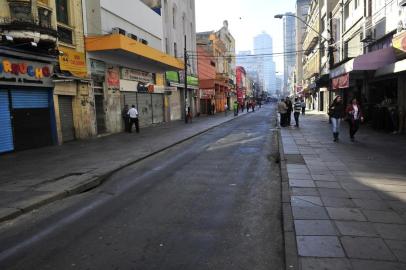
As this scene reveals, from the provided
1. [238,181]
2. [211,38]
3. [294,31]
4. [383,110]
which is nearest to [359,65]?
[383,110]

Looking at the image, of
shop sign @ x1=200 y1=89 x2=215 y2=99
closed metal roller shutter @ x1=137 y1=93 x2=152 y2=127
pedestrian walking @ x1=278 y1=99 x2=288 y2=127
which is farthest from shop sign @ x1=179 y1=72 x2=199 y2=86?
pedestrian walking @ x1=278 y1=99 x2=288 y2=127

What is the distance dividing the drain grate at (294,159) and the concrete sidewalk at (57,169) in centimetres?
461

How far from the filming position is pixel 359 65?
1912 centimetres

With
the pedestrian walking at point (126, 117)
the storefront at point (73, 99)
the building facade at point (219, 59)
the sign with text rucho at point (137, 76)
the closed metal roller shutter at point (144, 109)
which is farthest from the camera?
the building facade at point (219, 59)

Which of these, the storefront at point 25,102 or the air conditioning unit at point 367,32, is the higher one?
the air conditioning unit at point 367,32

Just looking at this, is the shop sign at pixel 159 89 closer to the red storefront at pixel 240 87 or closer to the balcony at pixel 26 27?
the balcony at pixel 26 27

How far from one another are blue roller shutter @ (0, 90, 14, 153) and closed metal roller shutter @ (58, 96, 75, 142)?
3206 millimetres

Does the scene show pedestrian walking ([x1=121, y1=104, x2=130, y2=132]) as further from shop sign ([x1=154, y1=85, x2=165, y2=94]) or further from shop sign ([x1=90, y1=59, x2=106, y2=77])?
shop sign ([x1=154, y1=85, x2=165, y2=94])

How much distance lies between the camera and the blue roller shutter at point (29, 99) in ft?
50.3

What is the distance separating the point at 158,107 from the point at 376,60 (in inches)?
689

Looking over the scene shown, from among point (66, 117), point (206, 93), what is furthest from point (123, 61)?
point (206, 93)

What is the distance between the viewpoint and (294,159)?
1147 cm

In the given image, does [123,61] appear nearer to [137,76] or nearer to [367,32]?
[137,76]

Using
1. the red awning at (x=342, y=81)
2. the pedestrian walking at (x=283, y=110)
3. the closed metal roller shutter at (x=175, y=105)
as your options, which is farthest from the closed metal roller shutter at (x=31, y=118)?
the closed metal roller shutter at (x=175, y=105)
